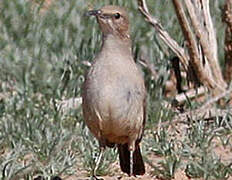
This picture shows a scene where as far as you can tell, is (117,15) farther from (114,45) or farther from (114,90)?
(114,90)

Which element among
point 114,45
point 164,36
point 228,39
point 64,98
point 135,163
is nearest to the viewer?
point 114,45

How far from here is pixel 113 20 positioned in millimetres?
6109

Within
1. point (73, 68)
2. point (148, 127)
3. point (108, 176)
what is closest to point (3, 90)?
point (73, 68)

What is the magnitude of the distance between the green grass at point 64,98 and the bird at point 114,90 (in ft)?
1.01

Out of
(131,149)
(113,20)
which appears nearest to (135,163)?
(131,149)

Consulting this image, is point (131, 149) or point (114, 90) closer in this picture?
point (114, 90)

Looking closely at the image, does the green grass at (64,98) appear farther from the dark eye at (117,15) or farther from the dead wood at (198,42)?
the dark eye at (117,15)

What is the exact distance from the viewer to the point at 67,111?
24.2 feet

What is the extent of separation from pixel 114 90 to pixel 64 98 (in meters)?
1.86

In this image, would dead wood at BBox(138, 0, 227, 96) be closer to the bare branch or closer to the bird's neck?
the bare branch

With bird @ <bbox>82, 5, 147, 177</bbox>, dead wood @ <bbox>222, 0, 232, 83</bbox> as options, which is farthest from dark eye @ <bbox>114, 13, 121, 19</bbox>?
dead wood @ <bbox>222, 0, 232, 83</bbox>

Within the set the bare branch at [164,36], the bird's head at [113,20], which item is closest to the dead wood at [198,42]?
the bare branch at [164,36]

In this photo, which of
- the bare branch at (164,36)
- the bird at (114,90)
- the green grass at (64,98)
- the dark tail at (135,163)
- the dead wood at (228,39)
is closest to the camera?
the bird at (114,90)

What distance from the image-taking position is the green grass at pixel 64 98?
623 centimetres
